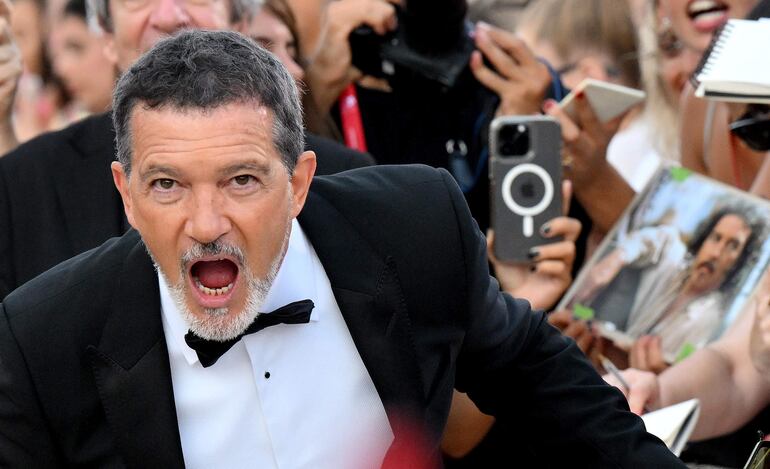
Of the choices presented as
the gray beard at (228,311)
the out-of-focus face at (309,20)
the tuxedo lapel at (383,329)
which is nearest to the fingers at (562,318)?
the out-of-focus face at (309,20)

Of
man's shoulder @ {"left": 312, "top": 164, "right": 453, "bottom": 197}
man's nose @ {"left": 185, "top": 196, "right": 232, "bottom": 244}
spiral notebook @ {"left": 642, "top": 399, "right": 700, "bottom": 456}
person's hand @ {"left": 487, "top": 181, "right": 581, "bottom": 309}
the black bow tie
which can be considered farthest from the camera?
person's hand @ {"left": 487, "top": 181, "right": 581, "bottom": 309}

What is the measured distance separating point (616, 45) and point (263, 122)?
2407 mm

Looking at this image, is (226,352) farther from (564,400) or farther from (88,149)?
(88,149)

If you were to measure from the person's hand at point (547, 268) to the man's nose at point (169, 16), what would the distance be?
106cm

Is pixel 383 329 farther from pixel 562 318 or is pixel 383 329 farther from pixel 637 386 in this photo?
pixel 562 318

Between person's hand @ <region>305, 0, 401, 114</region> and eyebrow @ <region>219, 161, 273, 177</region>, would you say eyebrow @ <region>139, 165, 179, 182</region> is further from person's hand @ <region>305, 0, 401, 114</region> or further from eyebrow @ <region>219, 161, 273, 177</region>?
person's hand @ <region>305, 0, 401, 114</region>

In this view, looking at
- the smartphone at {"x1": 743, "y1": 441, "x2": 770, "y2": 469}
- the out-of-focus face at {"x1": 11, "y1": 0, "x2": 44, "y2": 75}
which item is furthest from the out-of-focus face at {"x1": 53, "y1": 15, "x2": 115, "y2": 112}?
the smartphone at {"x1": 743, "y1": 441, "x2": 770, "y2": 469}

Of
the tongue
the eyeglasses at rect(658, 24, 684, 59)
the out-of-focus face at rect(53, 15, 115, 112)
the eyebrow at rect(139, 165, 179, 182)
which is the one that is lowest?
the out-of-focus face at rect(53, 15, 115, 112)

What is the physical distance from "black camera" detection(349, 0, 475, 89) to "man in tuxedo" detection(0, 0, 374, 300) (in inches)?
25.3

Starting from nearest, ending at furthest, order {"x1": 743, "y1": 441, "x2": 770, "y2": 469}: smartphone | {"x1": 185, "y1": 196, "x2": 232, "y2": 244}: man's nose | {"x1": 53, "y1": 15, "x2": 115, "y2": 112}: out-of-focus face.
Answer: {"x1": 185, "y1": 196, "x2": 232, "y2": 244}: man's nose, {"x1": 743, "y1": 441, "x2": 770, "y2": 469}: smartphone, {"x1": 53, "y1": 15, "x2": 115, "y2": 112}: out-of-focus face

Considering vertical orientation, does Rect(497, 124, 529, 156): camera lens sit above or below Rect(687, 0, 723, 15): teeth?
below

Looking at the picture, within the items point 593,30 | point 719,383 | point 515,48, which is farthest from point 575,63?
point 719,383

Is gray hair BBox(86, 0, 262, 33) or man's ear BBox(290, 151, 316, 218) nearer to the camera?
man's ear BBox(290, 151, 316, 218)

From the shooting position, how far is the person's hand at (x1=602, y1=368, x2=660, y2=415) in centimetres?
336
